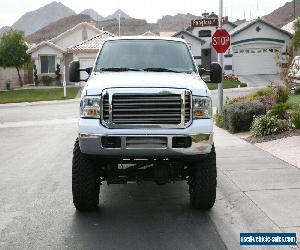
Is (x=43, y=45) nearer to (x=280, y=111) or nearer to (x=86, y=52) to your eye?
(x=86, y=52)

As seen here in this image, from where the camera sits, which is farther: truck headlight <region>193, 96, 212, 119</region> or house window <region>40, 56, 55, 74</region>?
house window <region>40, 56, 55, 74</region>

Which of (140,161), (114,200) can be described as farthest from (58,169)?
(140,161)

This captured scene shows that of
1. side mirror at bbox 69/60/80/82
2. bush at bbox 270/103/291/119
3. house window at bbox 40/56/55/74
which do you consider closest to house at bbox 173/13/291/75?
house window at bbox 40/56/55/74

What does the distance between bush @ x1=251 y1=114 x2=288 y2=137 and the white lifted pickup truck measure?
6.01m

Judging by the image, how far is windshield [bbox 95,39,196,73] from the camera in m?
7.37

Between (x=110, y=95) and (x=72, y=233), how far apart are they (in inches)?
65.9

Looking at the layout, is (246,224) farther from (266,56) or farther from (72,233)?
(266,56)

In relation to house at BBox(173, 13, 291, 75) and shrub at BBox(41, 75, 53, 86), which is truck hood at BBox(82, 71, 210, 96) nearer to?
house at BBox(173, 13, 291, 75)

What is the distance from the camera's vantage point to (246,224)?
606 centimetres

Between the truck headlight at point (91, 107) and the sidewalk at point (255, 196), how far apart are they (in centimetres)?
200

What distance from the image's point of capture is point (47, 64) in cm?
5122

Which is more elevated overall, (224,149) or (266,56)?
(266,56)

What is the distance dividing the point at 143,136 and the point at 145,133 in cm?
4

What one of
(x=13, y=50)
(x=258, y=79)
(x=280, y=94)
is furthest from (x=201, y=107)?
(x=13, y=50)
